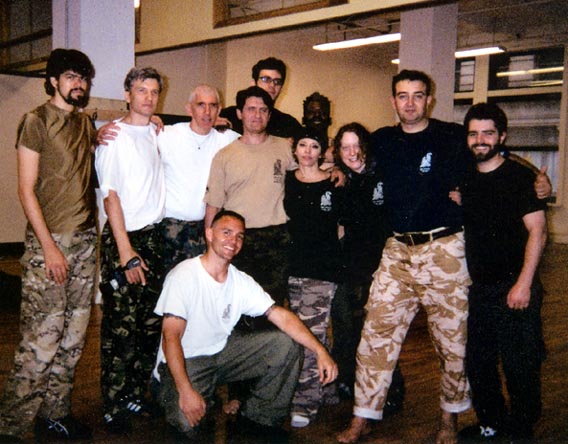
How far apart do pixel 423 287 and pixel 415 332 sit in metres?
2.12

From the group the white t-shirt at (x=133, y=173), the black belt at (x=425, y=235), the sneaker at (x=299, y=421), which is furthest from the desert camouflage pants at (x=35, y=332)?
the black belt at (x=425, y=235)

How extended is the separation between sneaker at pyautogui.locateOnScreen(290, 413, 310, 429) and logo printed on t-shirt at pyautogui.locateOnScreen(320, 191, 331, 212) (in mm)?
974

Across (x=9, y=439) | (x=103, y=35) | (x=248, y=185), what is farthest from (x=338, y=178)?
(x=103, y=35)

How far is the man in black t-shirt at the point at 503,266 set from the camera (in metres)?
2.41

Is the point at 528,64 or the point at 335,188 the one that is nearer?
the point at 335,188

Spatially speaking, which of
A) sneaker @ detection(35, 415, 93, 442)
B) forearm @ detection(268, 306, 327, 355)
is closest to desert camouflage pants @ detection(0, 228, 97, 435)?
sneaker @ detection(35, 415, 93, 442)

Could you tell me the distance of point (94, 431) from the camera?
2.63 m

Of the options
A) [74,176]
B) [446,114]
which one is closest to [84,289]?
[74,176]

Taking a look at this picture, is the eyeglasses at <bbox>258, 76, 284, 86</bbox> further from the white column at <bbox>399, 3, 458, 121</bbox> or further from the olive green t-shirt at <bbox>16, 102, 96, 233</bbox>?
the white column at <bbox>399, 3, 458, 121</bbox>

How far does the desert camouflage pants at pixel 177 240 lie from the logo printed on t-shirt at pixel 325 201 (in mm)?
626

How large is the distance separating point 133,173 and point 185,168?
1.08 ft

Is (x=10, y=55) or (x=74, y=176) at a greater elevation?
(x=10, y=55)

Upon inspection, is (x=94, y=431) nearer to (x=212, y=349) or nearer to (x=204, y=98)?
(x=212, y=349)

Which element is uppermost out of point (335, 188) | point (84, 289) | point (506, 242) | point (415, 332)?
point (335, 188)
